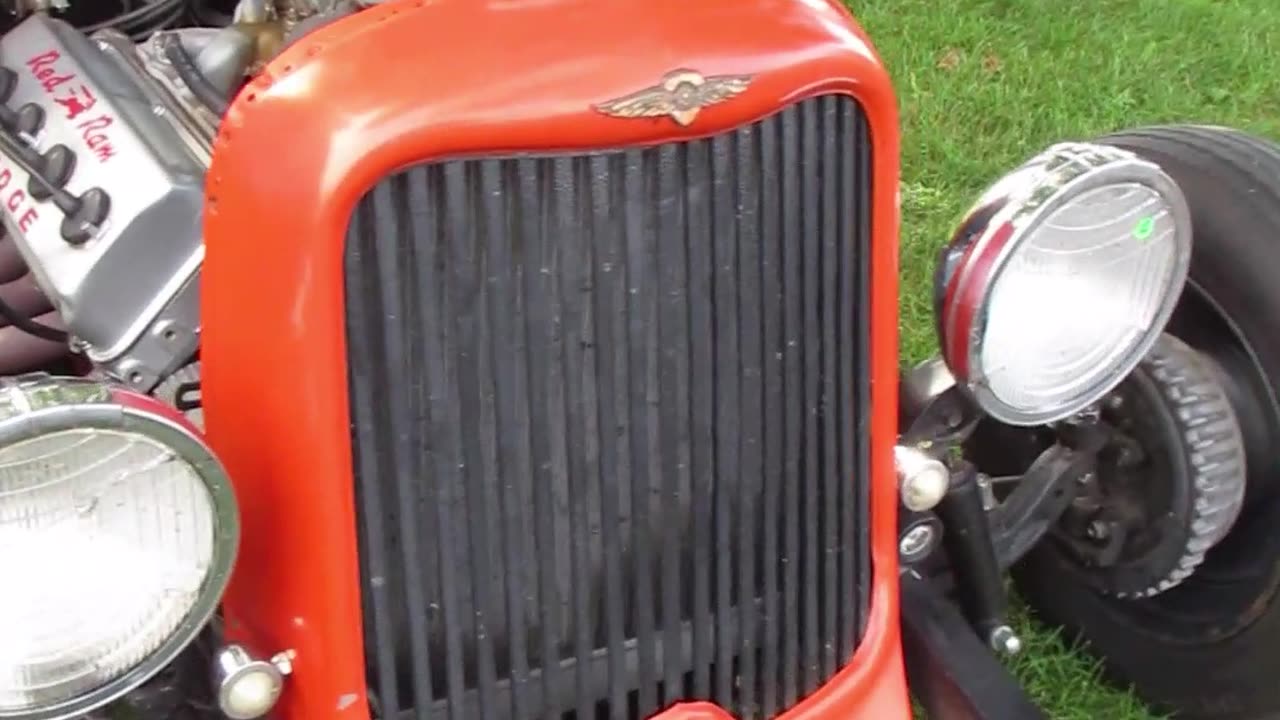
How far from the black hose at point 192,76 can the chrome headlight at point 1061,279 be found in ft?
2.60

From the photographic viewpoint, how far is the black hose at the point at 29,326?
172cm

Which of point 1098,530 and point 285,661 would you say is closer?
point 285,661

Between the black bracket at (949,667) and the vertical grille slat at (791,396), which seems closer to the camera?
the vertical grille slat at (791,396)

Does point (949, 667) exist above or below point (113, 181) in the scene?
below

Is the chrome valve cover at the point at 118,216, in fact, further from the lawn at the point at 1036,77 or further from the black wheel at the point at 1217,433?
the lawn at the point at 1036,77

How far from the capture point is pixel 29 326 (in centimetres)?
174

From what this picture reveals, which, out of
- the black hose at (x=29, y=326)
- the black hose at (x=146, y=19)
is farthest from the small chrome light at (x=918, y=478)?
the black hose at (x=146, y=19)

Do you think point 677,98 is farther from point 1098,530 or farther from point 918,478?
point 1098,530

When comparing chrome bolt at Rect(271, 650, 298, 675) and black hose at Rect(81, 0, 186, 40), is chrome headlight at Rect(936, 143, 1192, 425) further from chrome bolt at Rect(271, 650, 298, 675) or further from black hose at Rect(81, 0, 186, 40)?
black hose at Rect(81, 0, 186, 40)

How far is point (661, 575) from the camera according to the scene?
131 centimetres

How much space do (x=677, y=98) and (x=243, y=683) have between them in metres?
0.53

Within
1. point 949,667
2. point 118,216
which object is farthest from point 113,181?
point 949,667

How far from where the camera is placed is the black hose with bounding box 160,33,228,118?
1708 millimetres

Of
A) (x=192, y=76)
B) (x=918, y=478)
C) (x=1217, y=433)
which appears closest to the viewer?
(x=918, y=478)
